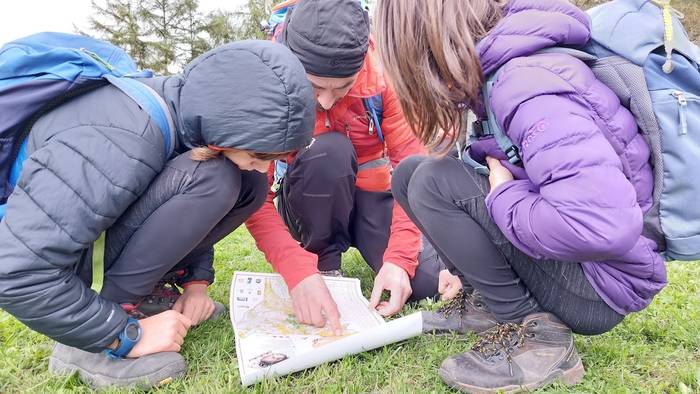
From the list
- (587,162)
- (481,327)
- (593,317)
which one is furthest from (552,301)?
(587,162)

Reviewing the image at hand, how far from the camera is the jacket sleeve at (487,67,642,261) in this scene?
1196mm

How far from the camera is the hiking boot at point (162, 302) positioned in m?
2.03

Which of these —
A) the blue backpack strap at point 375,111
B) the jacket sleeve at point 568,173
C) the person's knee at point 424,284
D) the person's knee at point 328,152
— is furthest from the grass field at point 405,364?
the blue backpack strap at point 375,111

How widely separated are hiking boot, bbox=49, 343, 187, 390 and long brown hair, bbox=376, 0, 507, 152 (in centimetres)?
100

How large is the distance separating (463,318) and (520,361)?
0.37 m

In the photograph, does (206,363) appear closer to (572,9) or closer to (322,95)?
(322,95)

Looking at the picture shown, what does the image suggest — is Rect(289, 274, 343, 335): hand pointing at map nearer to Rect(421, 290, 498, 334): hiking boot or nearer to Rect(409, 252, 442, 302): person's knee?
Rect(421, 290, 498, 334): hiking boot

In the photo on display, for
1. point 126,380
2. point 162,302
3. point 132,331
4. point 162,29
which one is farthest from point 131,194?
point 162,29

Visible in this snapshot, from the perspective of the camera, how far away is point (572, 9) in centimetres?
140

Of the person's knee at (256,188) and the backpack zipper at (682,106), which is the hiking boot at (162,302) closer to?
the person's knee at (256,188)

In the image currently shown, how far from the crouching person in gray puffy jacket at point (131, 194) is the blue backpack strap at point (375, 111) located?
83 cm

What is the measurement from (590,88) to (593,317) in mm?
649

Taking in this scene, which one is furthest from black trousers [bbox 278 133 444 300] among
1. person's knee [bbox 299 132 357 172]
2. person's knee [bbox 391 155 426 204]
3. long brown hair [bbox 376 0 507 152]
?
long brown hair [bbox 376 0 507 152]

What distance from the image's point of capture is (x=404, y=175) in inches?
76.7
